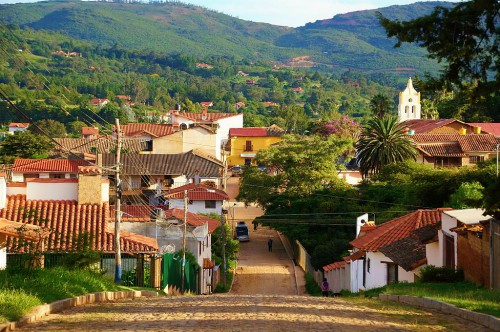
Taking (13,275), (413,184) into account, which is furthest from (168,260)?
(413,184)

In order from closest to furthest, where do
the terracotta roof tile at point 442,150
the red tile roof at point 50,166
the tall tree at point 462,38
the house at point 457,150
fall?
the tall tree at point 462,38, the red tile roof at point 50,166, the house at point 457,150, the terracotta roof tile at point 442,150

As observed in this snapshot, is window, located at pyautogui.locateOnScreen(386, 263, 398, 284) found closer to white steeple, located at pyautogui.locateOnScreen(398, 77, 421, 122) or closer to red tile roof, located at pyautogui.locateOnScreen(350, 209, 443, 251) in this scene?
red tile roof, located at pyautogui.locateOnScreen(350, 209, 443, 251)

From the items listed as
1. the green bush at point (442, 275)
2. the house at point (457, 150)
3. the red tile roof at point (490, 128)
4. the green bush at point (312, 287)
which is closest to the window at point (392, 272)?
the green bush at point (442, 275)

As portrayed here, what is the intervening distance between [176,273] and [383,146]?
1622 inches

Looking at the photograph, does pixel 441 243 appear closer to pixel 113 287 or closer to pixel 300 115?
pixel 113 287

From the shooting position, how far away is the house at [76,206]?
108 ft

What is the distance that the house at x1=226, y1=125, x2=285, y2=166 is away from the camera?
12544 cm

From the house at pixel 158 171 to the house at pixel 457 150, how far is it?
60.1 feet

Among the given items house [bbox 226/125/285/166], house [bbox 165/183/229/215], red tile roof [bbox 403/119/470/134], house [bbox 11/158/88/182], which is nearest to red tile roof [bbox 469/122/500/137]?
red tile roof [bbox 403/119/470/134]

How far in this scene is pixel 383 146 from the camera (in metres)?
75.6

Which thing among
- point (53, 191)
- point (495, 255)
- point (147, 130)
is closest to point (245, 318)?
point (495, 255)

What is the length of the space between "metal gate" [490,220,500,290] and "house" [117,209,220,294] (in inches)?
686

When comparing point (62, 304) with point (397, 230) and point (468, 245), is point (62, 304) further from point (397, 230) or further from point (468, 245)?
point (397, 230)

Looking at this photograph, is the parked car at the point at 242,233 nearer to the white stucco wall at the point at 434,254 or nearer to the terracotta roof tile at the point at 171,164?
the terracotta roof tile at the point at 171,164
